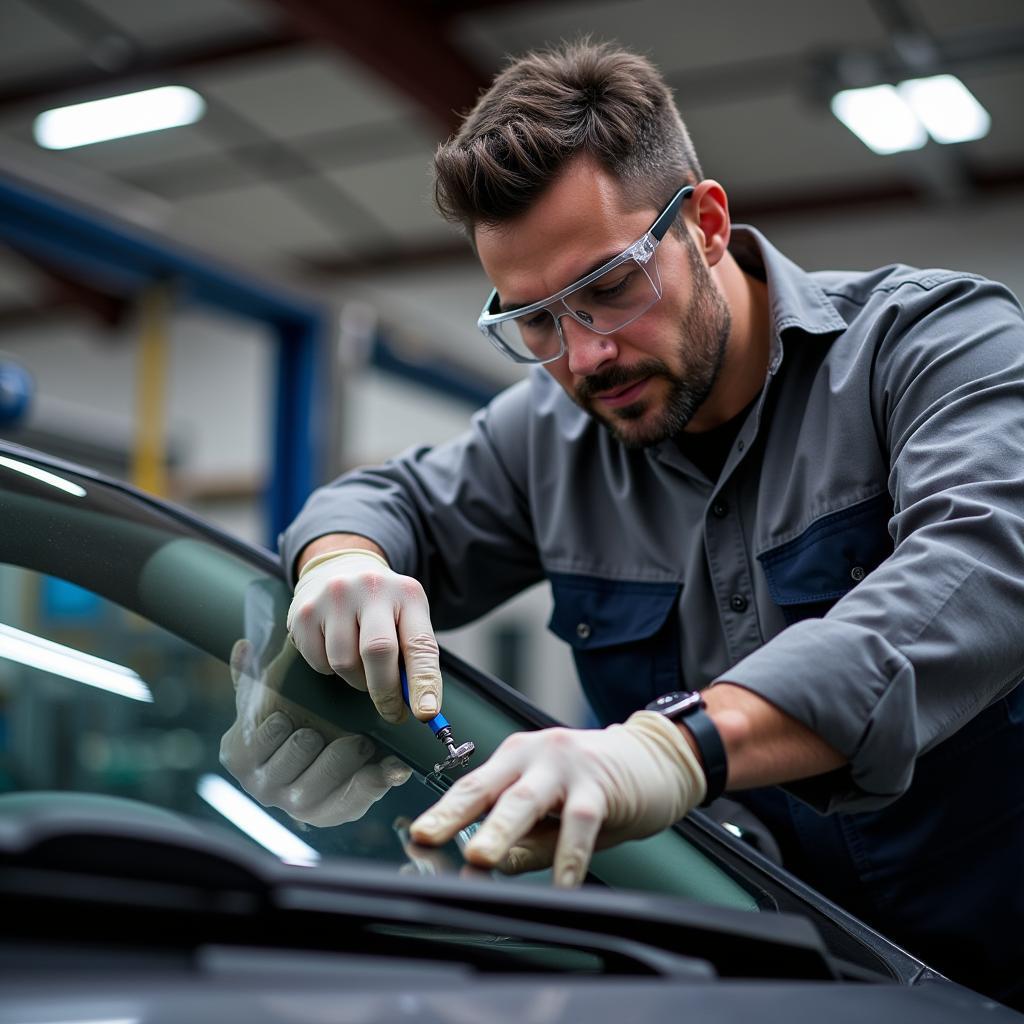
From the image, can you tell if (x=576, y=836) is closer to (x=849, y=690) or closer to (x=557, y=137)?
(x=849, y=690)

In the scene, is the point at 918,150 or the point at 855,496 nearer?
the point at 855,496

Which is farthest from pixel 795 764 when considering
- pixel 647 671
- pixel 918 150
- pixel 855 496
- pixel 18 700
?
pixel 918 150

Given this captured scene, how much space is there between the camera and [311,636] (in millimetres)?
1171

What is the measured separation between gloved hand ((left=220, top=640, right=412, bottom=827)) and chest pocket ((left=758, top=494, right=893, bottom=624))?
0.55 m

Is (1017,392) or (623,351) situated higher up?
(623,351)

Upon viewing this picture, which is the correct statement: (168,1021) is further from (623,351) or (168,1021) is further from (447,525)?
(447,525)

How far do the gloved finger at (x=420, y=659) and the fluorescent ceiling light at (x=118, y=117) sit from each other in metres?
5.51

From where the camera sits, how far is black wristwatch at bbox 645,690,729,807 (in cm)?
89

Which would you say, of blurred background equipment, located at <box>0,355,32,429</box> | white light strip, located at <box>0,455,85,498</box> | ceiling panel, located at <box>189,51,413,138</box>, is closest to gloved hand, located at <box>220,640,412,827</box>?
white light strip, located at <box>0,455,85,498</box>

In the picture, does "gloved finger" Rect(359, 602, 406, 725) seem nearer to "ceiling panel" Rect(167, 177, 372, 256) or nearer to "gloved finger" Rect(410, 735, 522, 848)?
"gloved finger" Rect(410, 735, 522, 848)

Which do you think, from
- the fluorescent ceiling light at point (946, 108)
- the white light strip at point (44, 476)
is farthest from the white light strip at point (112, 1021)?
the fluorescent ceiling light at point (946, 108)

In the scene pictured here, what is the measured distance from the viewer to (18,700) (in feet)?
6.87

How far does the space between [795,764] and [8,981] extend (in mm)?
603

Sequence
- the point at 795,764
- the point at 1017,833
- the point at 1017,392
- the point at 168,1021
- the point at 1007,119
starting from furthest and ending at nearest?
the point at 1007,119 < the point at 1017,833 < the point at 1017,392 < the point at 795,764 < the point at 168,1021
